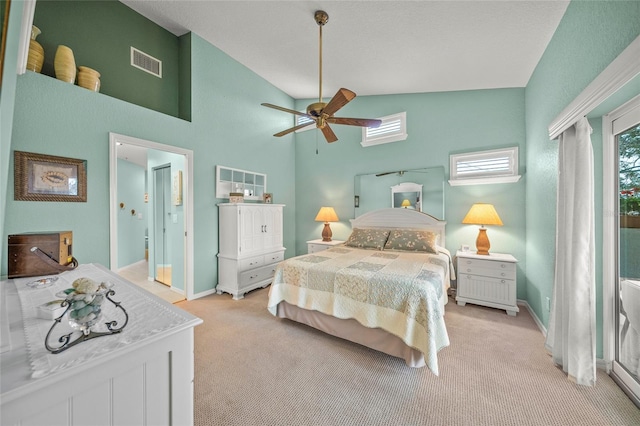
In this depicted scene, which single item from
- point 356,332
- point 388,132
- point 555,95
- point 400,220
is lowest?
point 356,332

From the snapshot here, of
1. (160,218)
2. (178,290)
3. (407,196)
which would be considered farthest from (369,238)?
(160,218)

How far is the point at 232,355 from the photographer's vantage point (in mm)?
2225

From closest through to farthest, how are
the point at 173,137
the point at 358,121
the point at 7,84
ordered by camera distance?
1. the point at 7,84
2. the point at 358,121
3. the point at 173,137

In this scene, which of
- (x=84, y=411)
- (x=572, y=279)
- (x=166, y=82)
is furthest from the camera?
(x=166, y=82)

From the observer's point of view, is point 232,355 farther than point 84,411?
Yes

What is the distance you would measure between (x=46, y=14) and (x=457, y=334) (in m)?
5.35

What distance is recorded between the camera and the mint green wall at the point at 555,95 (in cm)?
159

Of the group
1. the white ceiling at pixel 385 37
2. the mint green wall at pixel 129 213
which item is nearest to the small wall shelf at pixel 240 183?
the white ceiling at pixel 385 37

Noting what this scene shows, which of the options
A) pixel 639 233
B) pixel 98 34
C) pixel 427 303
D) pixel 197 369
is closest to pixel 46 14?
pixel 98 34

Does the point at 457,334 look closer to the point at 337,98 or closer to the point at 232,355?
the point at 232,355

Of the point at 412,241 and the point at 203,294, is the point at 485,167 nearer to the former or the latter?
the point at 412,241

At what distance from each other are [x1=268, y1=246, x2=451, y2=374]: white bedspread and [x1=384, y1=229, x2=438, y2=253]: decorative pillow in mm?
292

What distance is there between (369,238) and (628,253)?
2472mm

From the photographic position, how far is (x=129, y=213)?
229 inches
